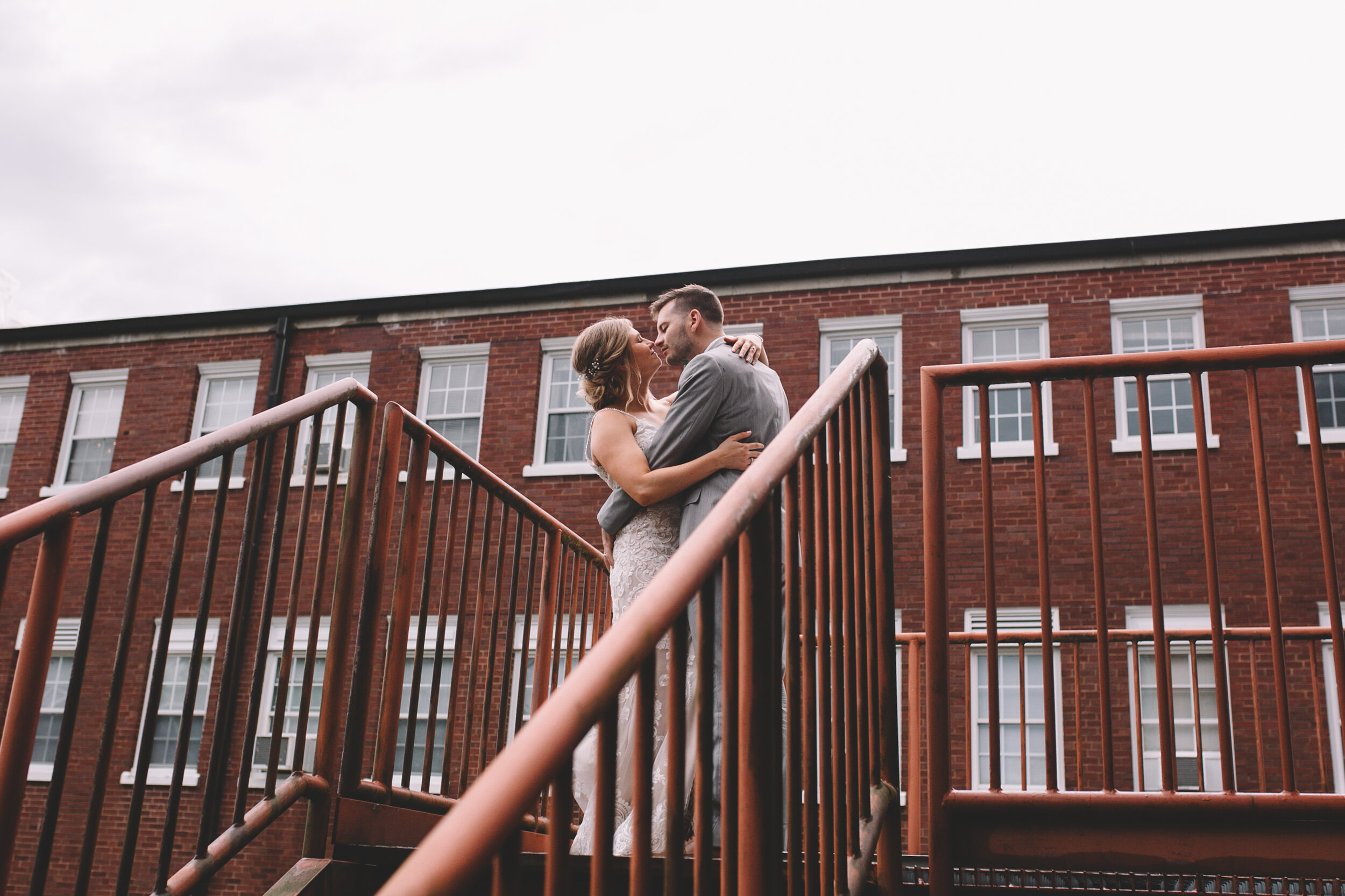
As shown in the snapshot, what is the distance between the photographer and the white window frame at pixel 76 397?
16422 millimetres

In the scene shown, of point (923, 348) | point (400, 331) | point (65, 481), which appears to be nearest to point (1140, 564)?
point (923, 348)

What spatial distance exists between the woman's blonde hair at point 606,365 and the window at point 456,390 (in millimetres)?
11819

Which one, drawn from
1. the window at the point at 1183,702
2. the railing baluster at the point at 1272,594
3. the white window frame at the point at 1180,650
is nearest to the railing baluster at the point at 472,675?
the railing baluster at the point at 1272,594

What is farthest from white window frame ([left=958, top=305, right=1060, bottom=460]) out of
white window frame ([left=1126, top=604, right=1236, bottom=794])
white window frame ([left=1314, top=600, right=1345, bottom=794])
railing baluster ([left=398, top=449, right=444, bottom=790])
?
railing baluster ([left=398, top=449, right=444, bottom=790])

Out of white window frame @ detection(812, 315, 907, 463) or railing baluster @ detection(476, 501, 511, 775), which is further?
white window frame @ detection(812, 315, 907, 463)

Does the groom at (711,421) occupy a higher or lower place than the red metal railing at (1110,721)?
higher

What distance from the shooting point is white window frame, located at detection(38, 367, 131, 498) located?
53.9 feet

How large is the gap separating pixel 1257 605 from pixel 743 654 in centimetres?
1160

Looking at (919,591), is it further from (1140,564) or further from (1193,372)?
(1193,372)

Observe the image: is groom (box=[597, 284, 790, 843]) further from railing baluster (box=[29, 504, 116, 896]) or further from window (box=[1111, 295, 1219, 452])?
window (box=[1111, 295, 1219, 452])

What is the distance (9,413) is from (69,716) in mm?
17576

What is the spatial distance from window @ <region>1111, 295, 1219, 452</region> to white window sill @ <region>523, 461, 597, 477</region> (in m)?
6.35

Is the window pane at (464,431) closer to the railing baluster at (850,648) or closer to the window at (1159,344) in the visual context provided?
the window at (1159,344)

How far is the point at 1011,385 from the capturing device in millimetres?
12555
